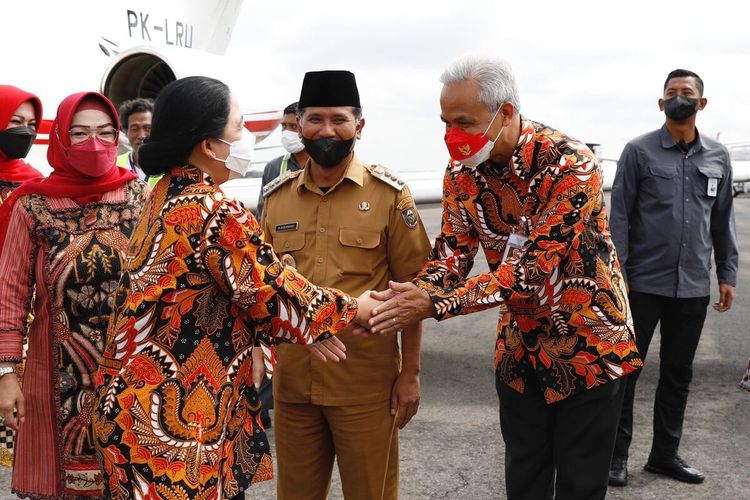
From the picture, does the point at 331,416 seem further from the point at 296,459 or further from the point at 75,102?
the point at 75,102

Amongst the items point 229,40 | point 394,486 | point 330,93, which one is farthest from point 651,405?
point 229,40

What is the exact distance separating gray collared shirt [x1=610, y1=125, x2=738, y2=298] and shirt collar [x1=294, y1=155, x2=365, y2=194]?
1.88 meters

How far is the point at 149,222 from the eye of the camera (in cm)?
244

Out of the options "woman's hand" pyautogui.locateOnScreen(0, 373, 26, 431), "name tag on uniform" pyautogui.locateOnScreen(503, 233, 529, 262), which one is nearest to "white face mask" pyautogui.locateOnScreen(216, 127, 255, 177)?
"name tag on uniform" pyautogui.locateOnScreen(503, 233, 529, 262)

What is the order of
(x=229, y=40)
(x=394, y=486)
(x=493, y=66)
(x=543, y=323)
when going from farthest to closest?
1. (x=229, y=40)
2. (x=394, y=486)
3. (x=543, y=323)
4. (x=493, y=66)

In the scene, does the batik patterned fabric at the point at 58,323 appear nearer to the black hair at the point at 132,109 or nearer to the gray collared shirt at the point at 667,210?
the black hair at the point at 132,109

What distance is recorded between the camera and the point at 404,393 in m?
3.25

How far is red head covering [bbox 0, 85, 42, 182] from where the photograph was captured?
4.10 metres

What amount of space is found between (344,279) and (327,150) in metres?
0.49

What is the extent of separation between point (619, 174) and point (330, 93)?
2.14 metres

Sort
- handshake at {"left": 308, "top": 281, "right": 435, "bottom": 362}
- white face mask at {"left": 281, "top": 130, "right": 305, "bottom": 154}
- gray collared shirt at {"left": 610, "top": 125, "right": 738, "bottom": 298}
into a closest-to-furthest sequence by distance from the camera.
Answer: handshake at {"left": 308, "top": 281, "right": 435, "bottom": 362}, gray collared shirt at {"left": 610, "top": 125, "right": 738, "bottom": 298}, white face mask at {"left": 281, "top": 130, "right": 305, "bottom": 154}

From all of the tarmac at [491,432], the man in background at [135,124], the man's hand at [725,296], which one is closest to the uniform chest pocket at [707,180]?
the man's hand at [725,296]

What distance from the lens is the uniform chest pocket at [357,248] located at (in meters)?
3.22

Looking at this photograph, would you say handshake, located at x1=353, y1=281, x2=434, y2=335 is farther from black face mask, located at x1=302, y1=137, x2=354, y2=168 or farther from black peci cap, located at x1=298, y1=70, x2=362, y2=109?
black peci cap, located at x1=298, y1=70, x2=362, y2=109
